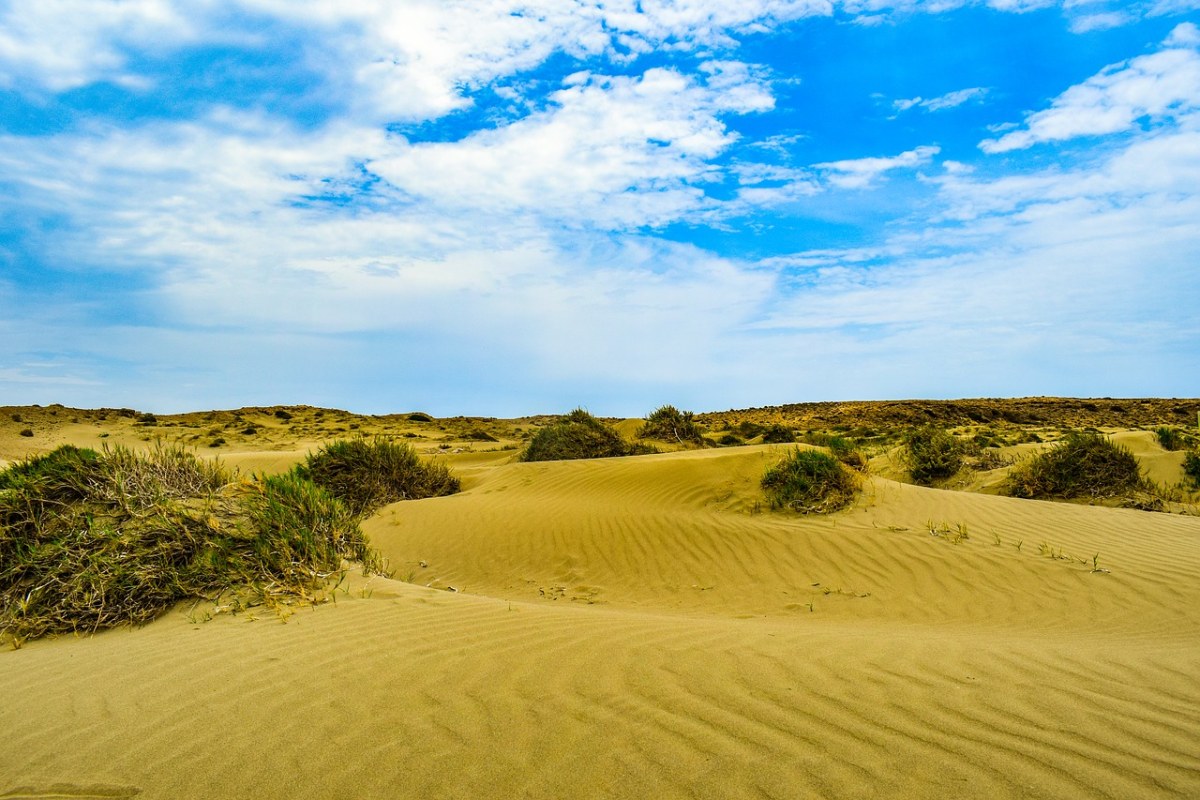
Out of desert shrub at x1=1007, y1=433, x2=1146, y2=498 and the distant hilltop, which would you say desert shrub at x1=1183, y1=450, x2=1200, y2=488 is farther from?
the distant hilltop

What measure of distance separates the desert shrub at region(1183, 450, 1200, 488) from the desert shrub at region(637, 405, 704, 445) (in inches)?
413

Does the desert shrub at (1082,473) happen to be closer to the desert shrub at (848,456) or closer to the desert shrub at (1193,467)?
the desert shrub at (1193,467)

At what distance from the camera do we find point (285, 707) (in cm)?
384

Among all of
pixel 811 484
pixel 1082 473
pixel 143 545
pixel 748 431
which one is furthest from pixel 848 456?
pixel 748 431

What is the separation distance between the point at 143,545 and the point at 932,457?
13948 mm

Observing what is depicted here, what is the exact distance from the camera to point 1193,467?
13.5 meters

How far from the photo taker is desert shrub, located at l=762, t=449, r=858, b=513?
10.2 meters

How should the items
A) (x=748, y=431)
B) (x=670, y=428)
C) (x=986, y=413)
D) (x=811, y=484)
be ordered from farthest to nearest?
(x=986, y=413) → (x=748, y=431) → (x=670, y=428) → (x=811, y=484)

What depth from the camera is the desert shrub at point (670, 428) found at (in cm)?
2009

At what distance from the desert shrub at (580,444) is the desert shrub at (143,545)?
10.2m

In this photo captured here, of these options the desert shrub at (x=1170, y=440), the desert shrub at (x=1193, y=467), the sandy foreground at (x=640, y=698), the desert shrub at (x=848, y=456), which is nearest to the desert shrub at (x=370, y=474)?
the sandy foreground at (x=640, y=698)

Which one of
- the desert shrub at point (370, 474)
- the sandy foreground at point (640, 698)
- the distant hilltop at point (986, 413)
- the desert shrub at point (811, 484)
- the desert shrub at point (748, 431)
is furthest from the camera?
the distant hilltop at point (986, 413)

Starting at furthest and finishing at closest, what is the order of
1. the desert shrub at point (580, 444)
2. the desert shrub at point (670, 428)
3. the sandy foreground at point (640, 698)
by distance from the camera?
the desert shrub at point (670, 428)
the desert shrub at point (580, 444)
the sandy foreground at point (640, 698)

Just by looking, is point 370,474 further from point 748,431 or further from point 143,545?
point 748,431
